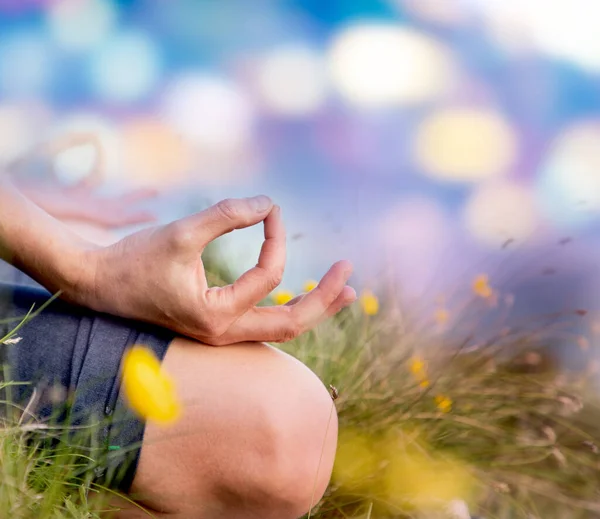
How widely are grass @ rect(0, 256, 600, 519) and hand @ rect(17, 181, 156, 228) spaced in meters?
0.40

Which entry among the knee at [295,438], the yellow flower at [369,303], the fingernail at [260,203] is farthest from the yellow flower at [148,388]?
the yellow flower at [369,303]

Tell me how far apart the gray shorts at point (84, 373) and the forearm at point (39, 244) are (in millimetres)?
50

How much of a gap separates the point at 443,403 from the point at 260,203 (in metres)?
0.83

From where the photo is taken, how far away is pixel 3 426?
0.93m

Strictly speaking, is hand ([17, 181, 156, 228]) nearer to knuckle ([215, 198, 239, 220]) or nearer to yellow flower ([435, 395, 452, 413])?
knuckle ([215, 198, 239, 220])

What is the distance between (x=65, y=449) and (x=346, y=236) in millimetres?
712

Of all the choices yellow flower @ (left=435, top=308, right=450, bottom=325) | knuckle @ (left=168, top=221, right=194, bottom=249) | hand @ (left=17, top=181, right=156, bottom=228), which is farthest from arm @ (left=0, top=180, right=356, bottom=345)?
yellow flower @ (left=435, top=308, right=450, bottom=325)

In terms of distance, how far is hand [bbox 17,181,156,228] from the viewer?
1.26 meters

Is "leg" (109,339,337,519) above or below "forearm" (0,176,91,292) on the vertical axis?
below

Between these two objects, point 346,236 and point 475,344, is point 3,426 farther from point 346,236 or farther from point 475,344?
point 475,344

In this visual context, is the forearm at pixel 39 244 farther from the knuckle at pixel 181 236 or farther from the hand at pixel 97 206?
the hand at pixel 97 206

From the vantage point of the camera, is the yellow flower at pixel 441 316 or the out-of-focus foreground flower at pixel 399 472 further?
the yellow flower at pixel 441 316

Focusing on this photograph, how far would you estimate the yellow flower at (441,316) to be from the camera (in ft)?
6.00

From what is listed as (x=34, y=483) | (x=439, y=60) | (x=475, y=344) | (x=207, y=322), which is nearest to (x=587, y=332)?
(x=475, y=344)
